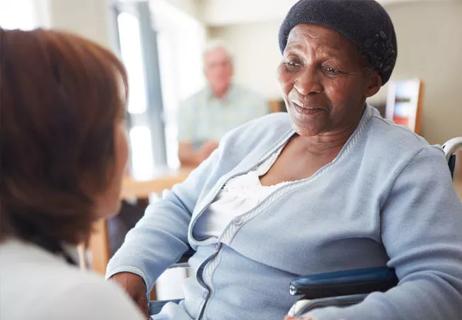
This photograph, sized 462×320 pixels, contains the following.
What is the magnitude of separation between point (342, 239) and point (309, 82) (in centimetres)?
35

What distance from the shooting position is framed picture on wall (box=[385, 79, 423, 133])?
1.14m

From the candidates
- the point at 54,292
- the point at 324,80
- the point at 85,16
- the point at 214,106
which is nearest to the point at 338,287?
the point at 324,80

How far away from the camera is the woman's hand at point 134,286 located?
1016 millimetres

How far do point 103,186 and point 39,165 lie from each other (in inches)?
3.9

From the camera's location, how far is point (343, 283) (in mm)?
848

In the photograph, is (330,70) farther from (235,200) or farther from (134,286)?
(134,286)

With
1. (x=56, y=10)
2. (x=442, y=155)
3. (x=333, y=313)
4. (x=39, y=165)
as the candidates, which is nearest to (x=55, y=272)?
→ (x=39, y=165)

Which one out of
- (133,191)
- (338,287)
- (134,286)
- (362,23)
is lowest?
(133,191)

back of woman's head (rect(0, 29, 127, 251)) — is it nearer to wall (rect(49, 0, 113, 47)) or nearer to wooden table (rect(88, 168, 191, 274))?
wooden table (rect(88, 168, 191, 274))

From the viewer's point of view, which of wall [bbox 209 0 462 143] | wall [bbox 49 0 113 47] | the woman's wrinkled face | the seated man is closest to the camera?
the woman's wrinkled face

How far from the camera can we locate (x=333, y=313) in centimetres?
80

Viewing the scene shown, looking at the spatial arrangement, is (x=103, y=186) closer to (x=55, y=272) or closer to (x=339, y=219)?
(x=55, y=272)

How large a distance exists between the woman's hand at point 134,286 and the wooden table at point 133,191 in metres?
0.96

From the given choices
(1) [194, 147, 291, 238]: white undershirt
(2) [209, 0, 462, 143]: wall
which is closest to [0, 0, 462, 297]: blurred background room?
(2) [209, 0, 462, 143]: wall
